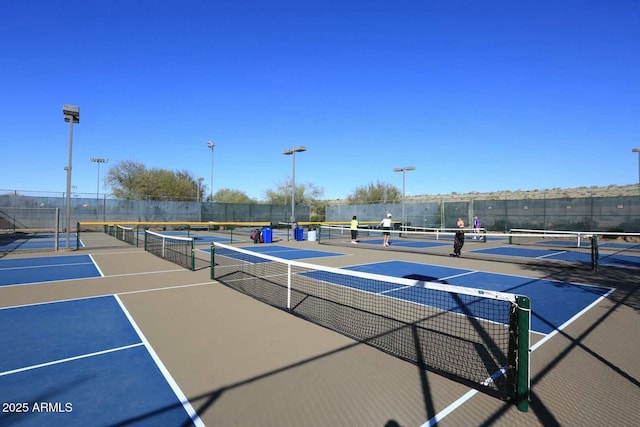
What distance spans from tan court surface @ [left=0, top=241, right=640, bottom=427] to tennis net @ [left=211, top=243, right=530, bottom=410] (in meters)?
0.31

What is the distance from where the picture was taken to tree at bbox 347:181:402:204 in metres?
61.6

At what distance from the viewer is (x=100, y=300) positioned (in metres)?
7.93

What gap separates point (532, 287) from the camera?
9523 millimetres

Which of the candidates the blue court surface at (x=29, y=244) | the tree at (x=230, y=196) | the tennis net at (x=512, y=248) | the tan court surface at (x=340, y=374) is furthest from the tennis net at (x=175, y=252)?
the tree at (x=230, y=196)

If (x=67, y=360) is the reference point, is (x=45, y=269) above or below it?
below

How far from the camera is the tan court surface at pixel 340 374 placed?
353cm

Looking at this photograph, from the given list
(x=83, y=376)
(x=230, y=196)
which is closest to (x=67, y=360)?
(x=83, y=376)

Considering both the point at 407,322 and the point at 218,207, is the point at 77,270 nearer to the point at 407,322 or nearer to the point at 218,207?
the point at 407,322

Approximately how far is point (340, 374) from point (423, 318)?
279 centimetres

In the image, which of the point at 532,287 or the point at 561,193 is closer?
the point at 532,287

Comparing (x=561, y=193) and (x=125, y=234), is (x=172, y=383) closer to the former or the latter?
(x=125, y=234)

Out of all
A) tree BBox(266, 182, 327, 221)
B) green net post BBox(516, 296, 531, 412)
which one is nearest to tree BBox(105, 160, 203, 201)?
tree BBox(266, 182, 327, 221)

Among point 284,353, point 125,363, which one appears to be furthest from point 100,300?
point 284,353

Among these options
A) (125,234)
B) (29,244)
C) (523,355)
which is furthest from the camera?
(125,234)
